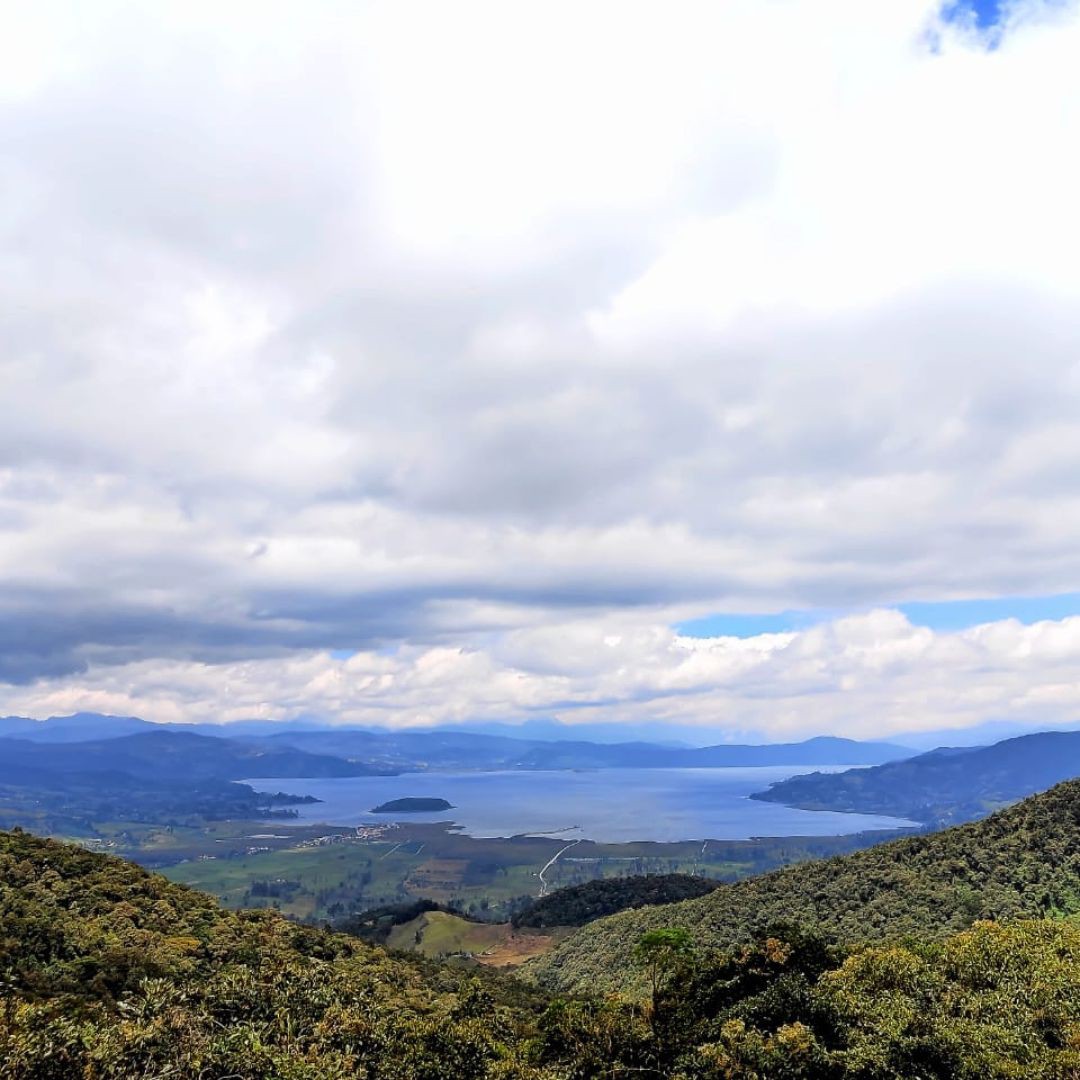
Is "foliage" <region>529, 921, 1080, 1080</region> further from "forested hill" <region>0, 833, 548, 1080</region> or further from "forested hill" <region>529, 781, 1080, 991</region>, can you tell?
"forested hill" <region>529, 781, 1080, 991</region>

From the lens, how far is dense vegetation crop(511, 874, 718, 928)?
16900cm

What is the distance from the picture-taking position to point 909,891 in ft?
256

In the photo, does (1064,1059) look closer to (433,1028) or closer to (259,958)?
(433,1028)

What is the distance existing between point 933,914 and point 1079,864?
1588 cm

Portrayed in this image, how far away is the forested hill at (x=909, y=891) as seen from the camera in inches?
2783

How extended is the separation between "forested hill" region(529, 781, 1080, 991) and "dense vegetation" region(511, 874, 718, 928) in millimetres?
62638

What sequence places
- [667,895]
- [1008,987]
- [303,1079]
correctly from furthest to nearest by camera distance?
[667,895]
[1008,987]
[303,1079]

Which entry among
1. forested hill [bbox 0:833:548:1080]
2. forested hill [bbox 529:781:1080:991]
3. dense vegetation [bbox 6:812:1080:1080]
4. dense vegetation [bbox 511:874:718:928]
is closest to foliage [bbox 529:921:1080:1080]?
dense vegetation [bbox 6:812:1080:1080]

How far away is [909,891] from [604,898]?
113221 mm

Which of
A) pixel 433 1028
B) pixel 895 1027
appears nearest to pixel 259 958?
pixel 433 1028

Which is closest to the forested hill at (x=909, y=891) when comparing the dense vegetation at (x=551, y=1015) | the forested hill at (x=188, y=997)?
the dense vegetation at (x=551, y=1015)

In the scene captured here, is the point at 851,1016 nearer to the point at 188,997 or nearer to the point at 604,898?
the point at 188,997

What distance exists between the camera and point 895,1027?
31.3m

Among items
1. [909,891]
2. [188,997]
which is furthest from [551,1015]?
[909,891]
